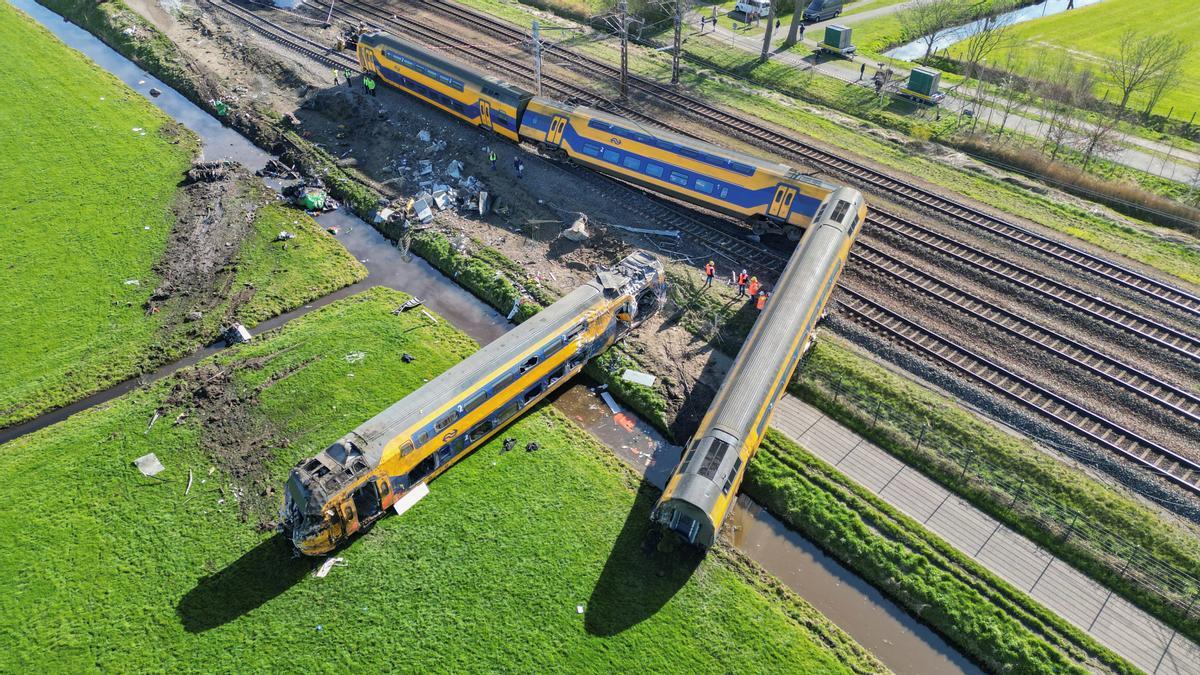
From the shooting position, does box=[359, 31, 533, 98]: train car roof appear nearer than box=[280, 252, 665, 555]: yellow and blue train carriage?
No

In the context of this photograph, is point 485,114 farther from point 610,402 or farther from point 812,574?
point 812,574

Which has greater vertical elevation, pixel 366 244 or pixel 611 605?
pixel 366 244

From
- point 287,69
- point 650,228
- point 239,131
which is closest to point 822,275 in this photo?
point 650,228

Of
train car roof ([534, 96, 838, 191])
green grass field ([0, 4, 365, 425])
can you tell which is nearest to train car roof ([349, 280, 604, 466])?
train car roof ([534, 96, 838, 191])

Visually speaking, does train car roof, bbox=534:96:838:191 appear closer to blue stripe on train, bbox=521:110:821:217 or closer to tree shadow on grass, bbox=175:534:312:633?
blue stripe on train, bbox=521:110:821:217

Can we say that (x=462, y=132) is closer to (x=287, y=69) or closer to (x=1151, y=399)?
(x=287, y=69)

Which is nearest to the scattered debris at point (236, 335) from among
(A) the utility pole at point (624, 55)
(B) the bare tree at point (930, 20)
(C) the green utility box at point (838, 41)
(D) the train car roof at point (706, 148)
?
(D) the train car roof at point (706, 148)
